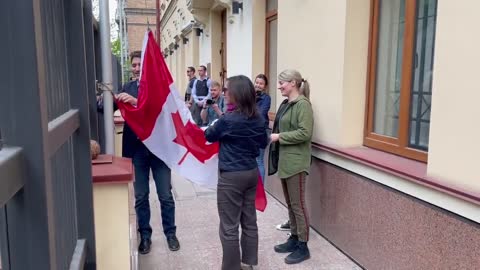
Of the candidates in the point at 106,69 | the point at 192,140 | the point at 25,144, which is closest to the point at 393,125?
the point at 192,140

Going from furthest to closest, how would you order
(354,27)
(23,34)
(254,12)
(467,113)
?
(254,12)
(354,27)
(467,113)
(23,34)

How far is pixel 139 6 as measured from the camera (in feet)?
111

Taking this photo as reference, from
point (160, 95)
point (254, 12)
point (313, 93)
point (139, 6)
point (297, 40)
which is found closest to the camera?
point (160, 95)

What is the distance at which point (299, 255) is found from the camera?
12.6 feet

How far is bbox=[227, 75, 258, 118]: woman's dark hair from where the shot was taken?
3.16m

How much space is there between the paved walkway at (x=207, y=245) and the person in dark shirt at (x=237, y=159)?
51 cm

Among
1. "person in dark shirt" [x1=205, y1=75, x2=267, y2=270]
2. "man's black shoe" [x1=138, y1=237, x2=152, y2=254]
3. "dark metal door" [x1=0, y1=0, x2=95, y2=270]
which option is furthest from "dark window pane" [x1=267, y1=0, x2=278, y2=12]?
"dark metal door" [x1=0, y1=0, x2=95, y2=270]

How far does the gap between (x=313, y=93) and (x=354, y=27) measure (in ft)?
2.86

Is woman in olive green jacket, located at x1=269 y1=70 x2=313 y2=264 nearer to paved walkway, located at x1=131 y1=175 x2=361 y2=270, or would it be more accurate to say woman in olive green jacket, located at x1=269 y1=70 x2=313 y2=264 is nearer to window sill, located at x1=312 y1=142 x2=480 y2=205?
paved walkway, located at x1=131 y1=175 x2=361 y2=270

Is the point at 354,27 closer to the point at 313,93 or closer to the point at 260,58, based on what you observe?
the point at 313,93

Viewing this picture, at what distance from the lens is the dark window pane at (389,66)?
3.51 m

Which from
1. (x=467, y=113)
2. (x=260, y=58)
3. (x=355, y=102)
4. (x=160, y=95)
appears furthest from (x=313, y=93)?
(x=260, y=58)

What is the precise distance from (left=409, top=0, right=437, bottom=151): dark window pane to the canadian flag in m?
1.47

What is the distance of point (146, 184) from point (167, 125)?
1.96 feet
